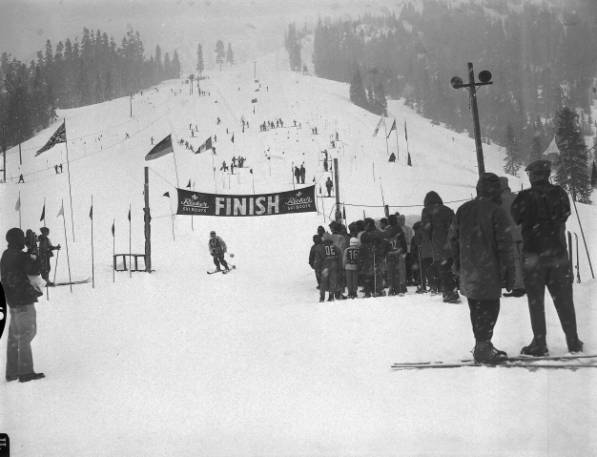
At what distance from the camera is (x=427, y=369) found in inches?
166

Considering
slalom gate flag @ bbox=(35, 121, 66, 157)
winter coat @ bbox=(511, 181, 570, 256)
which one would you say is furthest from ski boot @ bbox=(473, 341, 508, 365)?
slalom gate flag @ bbox=(35, 121, 66, 157)

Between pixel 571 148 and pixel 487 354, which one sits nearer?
pixel 487 354

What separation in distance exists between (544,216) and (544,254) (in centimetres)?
34

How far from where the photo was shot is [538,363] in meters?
3.96

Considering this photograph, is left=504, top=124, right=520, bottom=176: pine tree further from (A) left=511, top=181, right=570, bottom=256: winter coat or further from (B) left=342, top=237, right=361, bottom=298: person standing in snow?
(A) left=511, top=181, right=570, bottom=256: winter coat

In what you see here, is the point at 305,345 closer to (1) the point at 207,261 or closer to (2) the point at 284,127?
(1) the point at 207,261

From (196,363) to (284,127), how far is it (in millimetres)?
61561

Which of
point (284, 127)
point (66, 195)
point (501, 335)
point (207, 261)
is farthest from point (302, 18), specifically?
point (284, 127)

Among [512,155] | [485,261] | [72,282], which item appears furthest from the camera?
[512,155]

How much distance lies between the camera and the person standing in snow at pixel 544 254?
4.21 meters

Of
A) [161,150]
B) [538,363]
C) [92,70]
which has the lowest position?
[538,363]

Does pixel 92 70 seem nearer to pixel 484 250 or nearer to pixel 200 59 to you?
pixel 200 59

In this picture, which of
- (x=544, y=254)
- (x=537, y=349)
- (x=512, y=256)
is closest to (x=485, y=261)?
(x=512, y=256)

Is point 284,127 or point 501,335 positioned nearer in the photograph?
point 501,335
